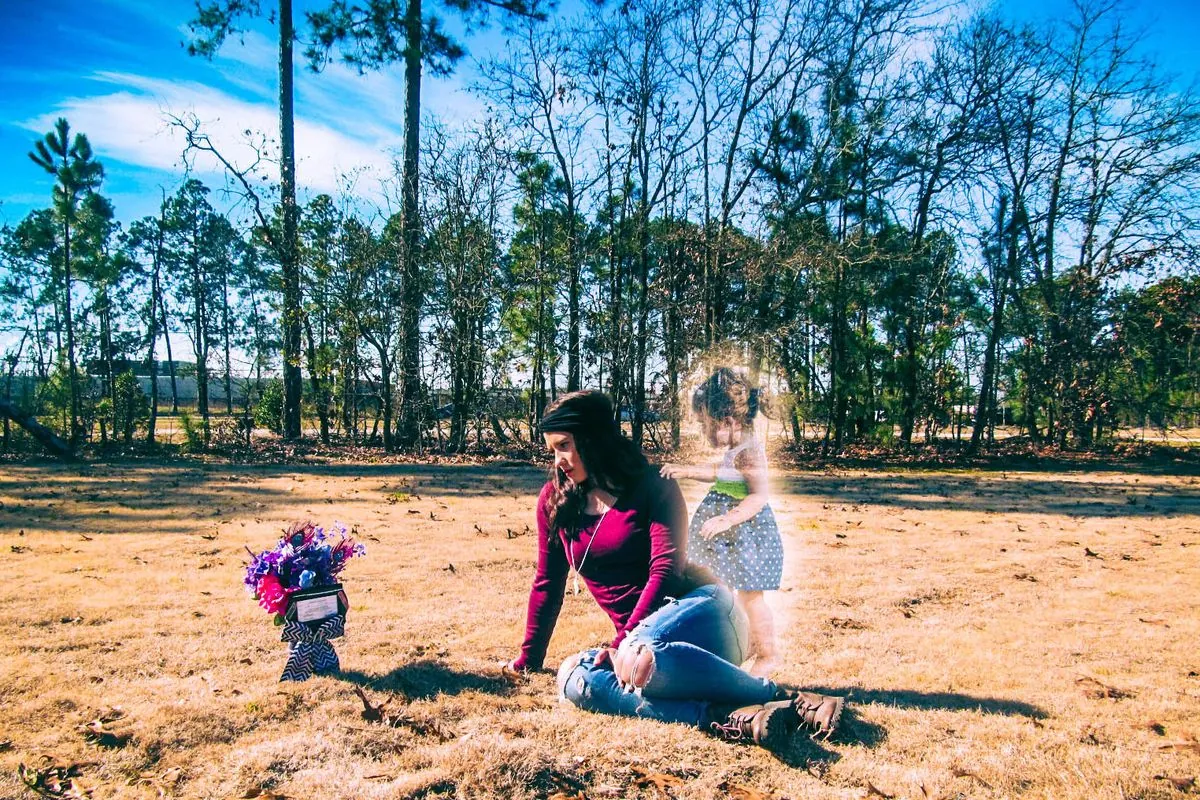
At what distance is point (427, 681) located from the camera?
3361 mm

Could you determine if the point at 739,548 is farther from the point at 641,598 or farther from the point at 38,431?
the point at 38,431

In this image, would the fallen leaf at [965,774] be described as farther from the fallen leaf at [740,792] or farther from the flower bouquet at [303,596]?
the flower bouquet at [303,596]

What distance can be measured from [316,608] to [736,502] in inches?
80.1

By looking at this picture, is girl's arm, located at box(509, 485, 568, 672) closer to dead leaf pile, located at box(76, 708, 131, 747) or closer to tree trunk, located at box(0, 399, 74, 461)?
dead leaf pile, located at box(76, 708, 131, 747)

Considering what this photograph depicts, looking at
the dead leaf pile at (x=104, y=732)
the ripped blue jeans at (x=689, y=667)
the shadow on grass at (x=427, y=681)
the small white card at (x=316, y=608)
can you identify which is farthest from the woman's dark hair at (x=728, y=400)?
the dead leaf pile at (x=104, y=732)

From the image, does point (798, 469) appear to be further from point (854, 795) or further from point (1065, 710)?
point (854, 795)

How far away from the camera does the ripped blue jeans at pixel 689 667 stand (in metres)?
2.66

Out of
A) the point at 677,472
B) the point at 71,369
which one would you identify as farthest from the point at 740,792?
the point at 71,369

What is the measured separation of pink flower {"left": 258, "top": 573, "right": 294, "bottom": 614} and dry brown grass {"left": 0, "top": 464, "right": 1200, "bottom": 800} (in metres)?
0.35

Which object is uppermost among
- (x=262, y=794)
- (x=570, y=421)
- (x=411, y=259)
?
(x=411, y=259)

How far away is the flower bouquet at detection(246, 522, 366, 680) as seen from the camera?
3338 millimetres

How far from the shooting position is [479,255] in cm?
1438

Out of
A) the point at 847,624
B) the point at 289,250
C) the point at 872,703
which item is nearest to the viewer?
the point at 872,703

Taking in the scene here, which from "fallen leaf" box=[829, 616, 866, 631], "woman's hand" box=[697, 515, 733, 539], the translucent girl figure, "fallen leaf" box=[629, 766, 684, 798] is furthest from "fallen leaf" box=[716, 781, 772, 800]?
"fallen leaf" box=[829, 616, 866, 631]
